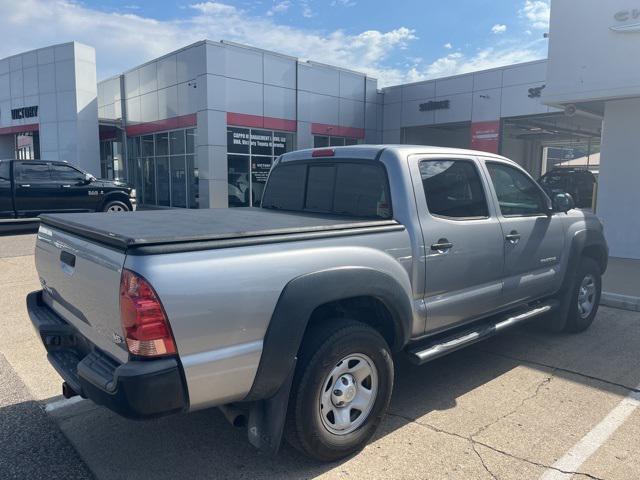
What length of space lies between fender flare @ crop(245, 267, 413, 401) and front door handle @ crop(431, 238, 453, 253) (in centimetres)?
76

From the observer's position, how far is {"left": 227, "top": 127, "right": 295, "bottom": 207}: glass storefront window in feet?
64.1

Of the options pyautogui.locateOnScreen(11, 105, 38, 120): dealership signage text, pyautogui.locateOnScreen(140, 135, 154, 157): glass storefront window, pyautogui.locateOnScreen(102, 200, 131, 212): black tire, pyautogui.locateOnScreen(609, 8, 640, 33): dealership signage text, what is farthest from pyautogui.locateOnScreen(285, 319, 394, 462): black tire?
Answer: pyautogui.locateOnScreen(11, 105, 38, 120): dealership signage text

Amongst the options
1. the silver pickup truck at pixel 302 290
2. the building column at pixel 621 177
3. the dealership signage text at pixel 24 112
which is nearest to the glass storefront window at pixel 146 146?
the dealership signage text at pixel 24 112

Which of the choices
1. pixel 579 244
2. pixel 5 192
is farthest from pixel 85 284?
pixel 5 192

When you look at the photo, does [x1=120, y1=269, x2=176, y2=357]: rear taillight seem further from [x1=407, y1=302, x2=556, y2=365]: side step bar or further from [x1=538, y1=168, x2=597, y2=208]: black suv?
[x1=538, y1=168, x2=597, y2=208]: black suv

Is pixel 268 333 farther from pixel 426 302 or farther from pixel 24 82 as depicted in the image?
pixel 24 82

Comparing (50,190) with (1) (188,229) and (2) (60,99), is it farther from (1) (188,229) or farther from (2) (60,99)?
(1) (188,229)

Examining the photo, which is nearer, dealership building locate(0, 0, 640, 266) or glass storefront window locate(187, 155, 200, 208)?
dealership building locate(0, 0, 640, 266)

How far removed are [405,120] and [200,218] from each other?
70.4ft

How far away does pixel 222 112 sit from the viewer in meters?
18.7

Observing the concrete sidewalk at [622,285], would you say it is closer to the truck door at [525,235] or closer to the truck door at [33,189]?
the truck door at [525,235]

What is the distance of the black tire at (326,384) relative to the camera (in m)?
2.86

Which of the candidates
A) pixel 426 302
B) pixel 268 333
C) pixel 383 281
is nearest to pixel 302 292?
pixel 268 333

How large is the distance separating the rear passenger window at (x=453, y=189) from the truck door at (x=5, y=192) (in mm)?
12654
